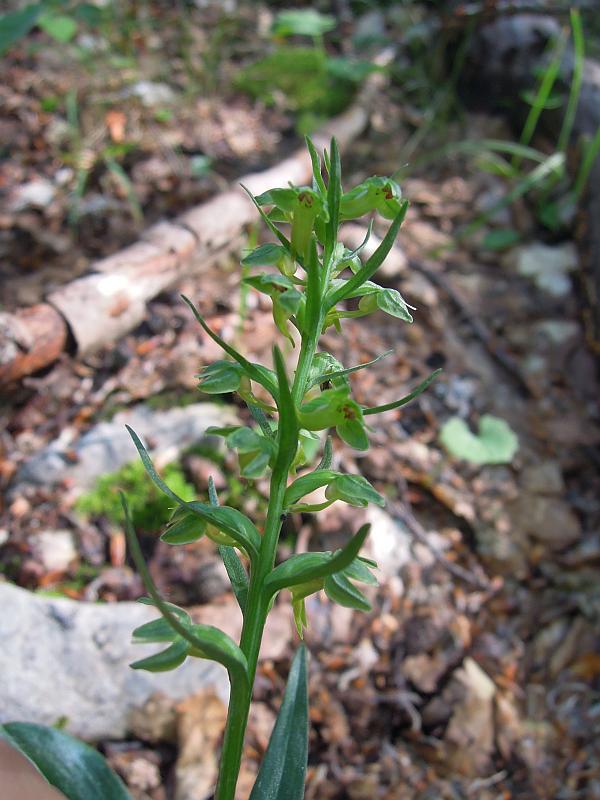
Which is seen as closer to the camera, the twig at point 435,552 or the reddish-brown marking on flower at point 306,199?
the reddish-brown marking on flower at point 306,199

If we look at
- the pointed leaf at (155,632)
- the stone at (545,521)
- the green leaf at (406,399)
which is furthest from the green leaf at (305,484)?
the stone at (545,521)

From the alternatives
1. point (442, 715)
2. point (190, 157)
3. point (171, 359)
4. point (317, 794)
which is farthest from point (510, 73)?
point (317, 794)

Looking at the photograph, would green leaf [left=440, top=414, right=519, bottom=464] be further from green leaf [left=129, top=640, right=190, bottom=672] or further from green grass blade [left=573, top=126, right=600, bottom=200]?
green leaf [left=129, top=640, right=190, bottom=672]

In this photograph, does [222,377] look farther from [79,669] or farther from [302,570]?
[79,669]

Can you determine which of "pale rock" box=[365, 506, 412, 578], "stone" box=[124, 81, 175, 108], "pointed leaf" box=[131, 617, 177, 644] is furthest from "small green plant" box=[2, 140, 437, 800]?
"stone" box=[124, 81, 175, 108]

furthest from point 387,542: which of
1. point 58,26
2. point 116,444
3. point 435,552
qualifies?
point 58,26

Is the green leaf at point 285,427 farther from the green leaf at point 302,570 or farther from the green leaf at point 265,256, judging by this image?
the green leaf at point 265,256
